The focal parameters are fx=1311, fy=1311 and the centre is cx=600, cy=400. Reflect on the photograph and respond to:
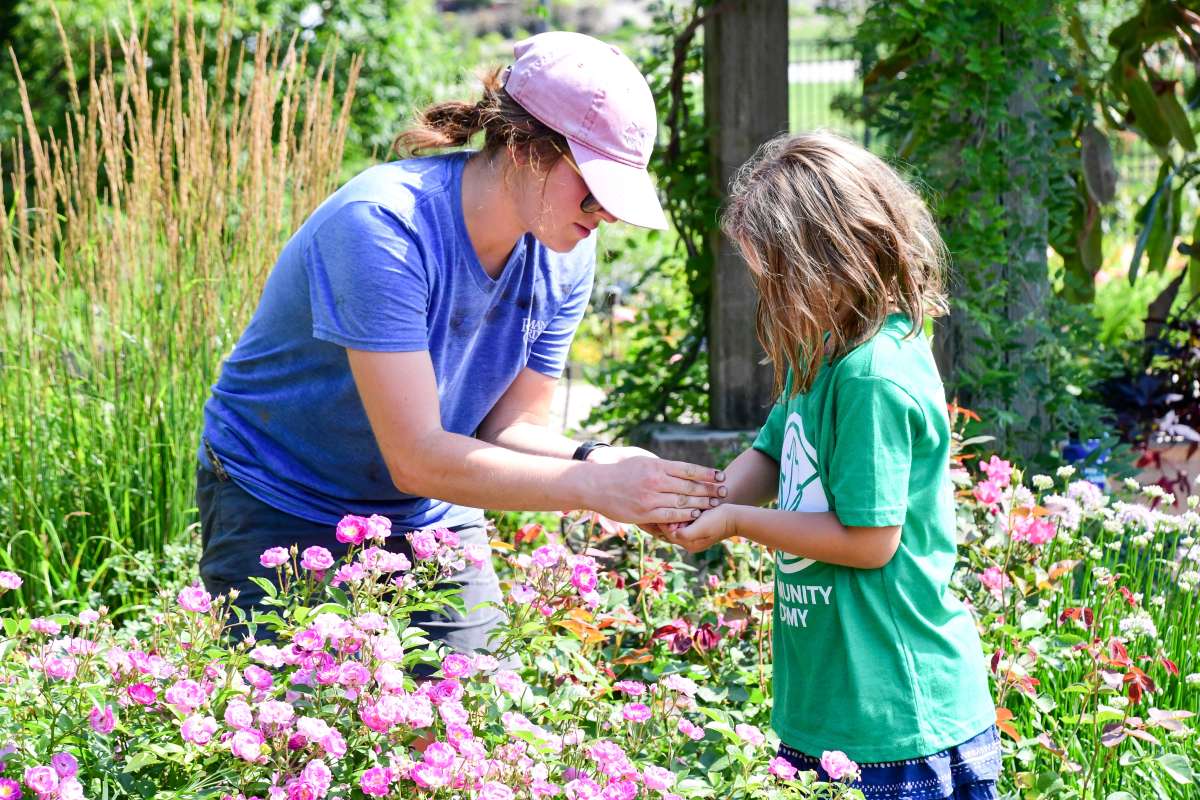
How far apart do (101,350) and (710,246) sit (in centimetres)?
186

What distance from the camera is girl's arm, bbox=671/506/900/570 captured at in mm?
1938

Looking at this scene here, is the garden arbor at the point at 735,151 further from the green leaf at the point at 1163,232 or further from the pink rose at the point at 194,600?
the pink rose at the point at 194,600

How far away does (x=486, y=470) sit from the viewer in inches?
81.4

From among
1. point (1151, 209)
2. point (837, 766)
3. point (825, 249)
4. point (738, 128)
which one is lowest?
point (837, 766)

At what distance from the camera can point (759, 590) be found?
8.52 ft

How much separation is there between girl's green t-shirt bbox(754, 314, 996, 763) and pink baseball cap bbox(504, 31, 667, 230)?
424mm

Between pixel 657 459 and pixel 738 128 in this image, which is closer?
pixel 657 459

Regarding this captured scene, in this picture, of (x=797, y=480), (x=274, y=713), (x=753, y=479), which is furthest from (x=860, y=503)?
(x=274, y=713)

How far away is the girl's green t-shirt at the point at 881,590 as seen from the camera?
1.92 metres

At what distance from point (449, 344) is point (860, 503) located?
851 mm

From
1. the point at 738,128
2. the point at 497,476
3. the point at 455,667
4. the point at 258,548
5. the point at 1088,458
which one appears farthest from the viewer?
the point at 738,128

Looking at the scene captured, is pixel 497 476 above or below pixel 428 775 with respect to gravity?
above

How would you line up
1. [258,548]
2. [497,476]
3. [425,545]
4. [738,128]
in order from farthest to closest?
[738,128]
[258,548]
[497,476]
[425,545]

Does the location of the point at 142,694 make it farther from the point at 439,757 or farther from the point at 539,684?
the point at 539,684
